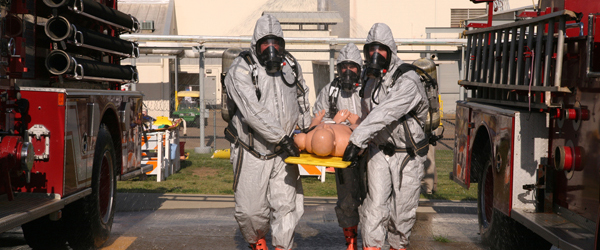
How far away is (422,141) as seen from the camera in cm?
522

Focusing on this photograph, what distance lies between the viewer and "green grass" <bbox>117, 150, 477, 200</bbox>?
9.12 meters

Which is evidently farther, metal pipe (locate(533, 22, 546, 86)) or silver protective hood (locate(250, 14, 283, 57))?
silver protective hood (locate(250, 14, 283, 57))

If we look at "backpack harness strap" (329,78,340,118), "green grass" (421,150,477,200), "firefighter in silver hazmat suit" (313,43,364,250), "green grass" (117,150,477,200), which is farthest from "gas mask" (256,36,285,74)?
"green grass" (421,150,477,200)

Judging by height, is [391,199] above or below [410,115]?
below

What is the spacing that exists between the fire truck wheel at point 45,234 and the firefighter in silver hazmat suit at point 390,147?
9.74ft

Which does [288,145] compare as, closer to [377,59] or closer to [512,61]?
[377,59]

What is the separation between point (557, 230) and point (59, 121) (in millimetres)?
3766

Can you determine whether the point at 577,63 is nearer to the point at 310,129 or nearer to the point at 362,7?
the point at 310,129

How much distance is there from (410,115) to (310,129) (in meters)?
0.91

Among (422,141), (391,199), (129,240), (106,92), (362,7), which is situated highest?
(362,7)

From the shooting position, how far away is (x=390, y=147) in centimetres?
514

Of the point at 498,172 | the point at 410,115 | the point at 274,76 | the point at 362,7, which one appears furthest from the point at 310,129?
the point at 362,7

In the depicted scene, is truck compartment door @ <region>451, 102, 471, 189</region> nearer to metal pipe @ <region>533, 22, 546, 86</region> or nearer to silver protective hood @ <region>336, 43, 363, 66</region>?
silver protective hood @ <region>336, 43, 363, 66</region>

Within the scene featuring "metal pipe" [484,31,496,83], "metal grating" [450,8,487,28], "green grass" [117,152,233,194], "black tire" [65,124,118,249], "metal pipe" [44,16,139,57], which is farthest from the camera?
"metal grating" [450,8,487,28]
